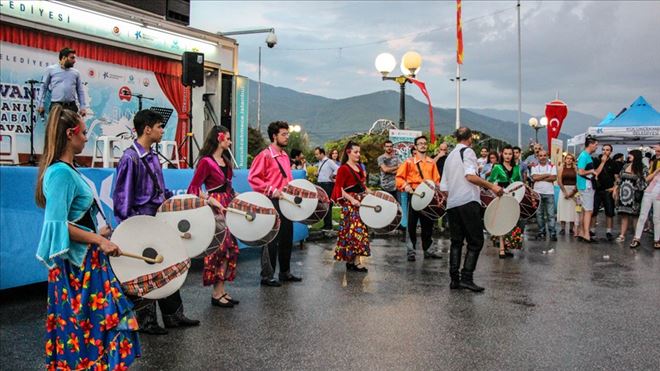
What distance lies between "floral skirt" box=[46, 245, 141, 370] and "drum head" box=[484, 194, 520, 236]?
17.7 feet

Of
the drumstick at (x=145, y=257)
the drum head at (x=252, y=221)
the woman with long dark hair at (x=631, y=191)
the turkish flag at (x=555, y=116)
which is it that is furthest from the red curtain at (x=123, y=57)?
the turkish flag at (x=555, y=116)

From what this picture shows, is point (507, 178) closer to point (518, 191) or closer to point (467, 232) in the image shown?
point (518, 191)

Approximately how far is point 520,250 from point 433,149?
16.5 ft

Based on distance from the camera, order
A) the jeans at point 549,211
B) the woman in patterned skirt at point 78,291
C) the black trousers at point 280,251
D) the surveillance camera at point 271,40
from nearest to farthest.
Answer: the woman in patterned skirt at point 78,291
the black trousers at point 280,251
the jeans at point 549,211
the surveillance camera at point 271,40

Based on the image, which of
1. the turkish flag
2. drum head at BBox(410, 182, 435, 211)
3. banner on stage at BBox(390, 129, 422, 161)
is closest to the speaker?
banner on stage at BBox(390, 129, 422, 161)

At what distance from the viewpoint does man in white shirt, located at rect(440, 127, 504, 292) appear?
7.06 m

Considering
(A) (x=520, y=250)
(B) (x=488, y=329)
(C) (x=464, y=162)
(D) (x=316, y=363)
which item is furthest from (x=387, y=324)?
(A) (x=520, y=250)

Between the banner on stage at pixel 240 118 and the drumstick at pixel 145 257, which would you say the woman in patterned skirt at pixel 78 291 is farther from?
the banner on stage at pixel 240 118

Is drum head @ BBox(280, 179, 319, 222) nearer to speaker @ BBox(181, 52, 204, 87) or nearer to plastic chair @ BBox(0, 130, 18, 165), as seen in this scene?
plastic chair @ BBox(0, 130, 18, 165)

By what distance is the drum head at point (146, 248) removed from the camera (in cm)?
349

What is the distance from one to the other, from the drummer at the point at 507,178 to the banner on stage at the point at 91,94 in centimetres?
626

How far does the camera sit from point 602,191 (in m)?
13.2

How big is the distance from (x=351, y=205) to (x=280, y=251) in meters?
1.29

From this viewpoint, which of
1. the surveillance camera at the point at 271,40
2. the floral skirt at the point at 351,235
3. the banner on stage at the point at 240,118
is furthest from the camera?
the surveillance camera at the point at 271,40
